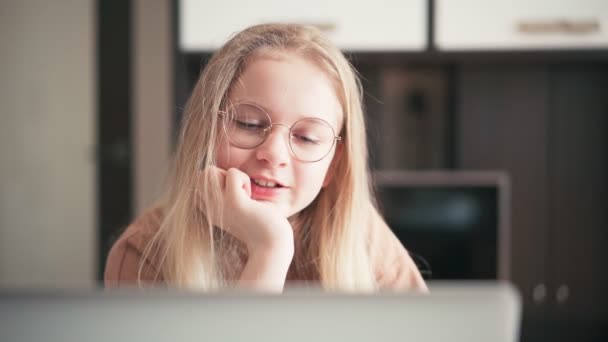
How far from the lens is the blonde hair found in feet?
2.43

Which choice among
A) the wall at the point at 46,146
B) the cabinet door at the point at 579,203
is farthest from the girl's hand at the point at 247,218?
the wall at the point at 46,146

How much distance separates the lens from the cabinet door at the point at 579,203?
198 cm

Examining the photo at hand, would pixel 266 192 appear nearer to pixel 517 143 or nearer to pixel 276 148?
pixel 276 148

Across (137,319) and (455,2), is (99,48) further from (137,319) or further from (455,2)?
(137,319)

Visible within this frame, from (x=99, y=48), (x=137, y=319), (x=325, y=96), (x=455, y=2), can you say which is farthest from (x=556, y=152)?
(x=137, y=319)

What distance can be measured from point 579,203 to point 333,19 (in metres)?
1.07

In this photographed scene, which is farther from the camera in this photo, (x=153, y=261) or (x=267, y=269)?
(x=153, y=261)

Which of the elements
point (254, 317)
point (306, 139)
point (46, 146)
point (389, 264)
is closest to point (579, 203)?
point (389, 264)

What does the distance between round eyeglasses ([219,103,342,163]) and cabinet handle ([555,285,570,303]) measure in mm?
1584

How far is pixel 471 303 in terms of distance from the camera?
1.20 feet

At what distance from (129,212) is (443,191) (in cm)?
124

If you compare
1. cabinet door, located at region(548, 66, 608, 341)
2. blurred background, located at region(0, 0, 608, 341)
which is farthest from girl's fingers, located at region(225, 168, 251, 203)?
cabinet door, located at region(548, 66, 608, 341)

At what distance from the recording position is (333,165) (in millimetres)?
786

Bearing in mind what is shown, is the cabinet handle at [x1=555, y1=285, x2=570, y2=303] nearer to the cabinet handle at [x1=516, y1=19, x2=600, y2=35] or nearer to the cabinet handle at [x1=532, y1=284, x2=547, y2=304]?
the cabinet handle at [x1=532, y1=284, x2=547, y2=304]
